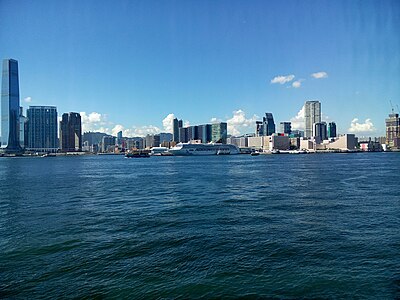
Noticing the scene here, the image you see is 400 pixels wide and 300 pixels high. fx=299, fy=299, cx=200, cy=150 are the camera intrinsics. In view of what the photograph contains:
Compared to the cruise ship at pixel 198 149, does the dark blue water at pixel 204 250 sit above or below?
below

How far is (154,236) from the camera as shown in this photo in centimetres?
1552

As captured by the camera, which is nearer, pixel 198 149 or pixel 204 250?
pixel 204 250

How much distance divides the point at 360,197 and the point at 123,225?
2066 centimetres

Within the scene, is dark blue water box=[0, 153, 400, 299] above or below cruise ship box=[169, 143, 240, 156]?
below

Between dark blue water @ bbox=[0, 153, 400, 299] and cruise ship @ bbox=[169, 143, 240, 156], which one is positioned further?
cruise ship @ bbox=[169, 143, 240, 156]

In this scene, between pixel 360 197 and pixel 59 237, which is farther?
pixel 360 197

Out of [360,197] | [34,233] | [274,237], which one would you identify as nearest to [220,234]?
[274,237]

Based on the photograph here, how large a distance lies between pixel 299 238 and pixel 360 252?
9.08 feet

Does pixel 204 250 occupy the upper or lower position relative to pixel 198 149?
lower

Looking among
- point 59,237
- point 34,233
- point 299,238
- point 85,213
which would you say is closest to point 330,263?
point 299,238

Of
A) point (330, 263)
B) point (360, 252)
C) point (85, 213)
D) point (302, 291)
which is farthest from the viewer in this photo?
point (85, 213)

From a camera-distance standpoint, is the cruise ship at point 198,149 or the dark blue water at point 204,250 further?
the cruise ship at point 198,149

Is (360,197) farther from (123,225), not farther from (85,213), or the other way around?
(85,213)

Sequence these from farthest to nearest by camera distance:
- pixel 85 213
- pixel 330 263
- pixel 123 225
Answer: pixel 85 213, pixel 123 225, pixel 330 263
